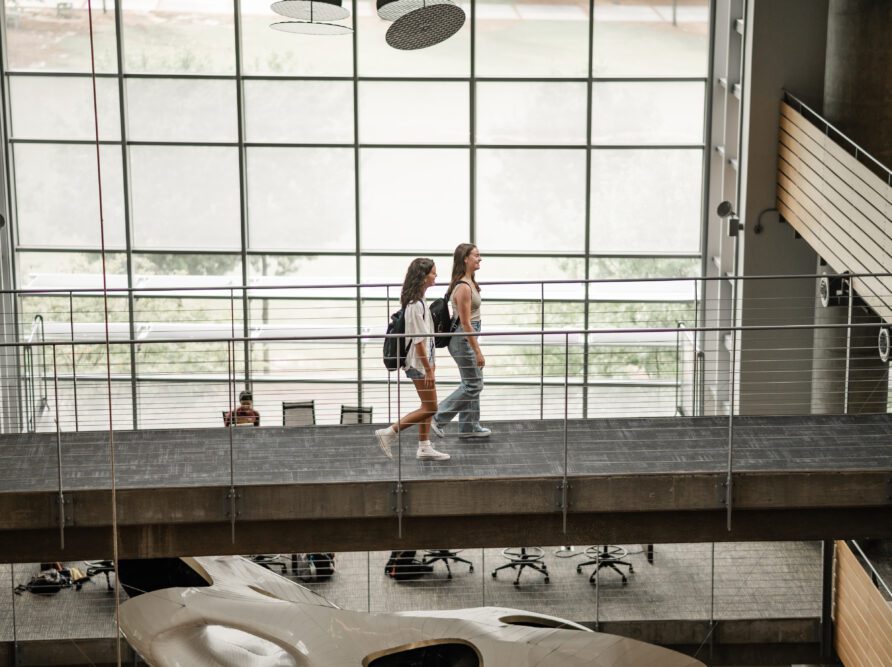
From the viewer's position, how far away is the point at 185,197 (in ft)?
39.5

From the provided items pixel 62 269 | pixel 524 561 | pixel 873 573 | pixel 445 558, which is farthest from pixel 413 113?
pixel 873 573

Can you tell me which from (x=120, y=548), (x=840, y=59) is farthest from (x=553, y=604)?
(x=840, y=59)

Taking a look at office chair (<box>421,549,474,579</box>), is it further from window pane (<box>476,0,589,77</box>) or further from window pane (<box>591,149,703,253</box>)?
window pane (<box>476,0,589,77</box>)

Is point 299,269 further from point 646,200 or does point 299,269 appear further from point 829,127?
point 829,127

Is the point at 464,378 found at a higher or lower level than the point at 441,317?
lower

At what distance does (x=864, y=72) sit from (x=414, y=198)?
A: 15.0 feet

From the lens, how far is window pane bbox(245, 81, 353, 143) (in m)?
11.8

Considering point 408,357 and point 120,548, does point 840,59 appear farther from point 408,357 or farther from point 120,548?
point 120,548

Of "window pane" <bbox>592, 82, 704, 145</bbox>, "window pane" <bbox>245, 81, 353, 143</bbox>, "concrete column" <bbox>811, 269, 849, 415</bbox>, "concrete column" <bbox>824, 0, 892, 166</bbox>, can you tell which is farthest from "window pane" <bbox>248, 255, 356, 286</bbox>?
"concrete column" <bbox>824, 0, 892, 166</bbox>

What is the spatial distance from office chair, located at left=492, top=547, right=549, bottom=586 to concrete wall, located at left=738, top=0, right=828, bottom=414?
2238 mm

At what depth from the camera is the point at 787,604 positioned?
9055 millimetres

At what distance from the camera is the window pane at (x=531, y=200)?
39.0 ft

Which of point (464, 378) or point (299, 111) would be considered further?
point (299, 111)

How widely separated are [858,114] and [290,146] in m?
5.48
